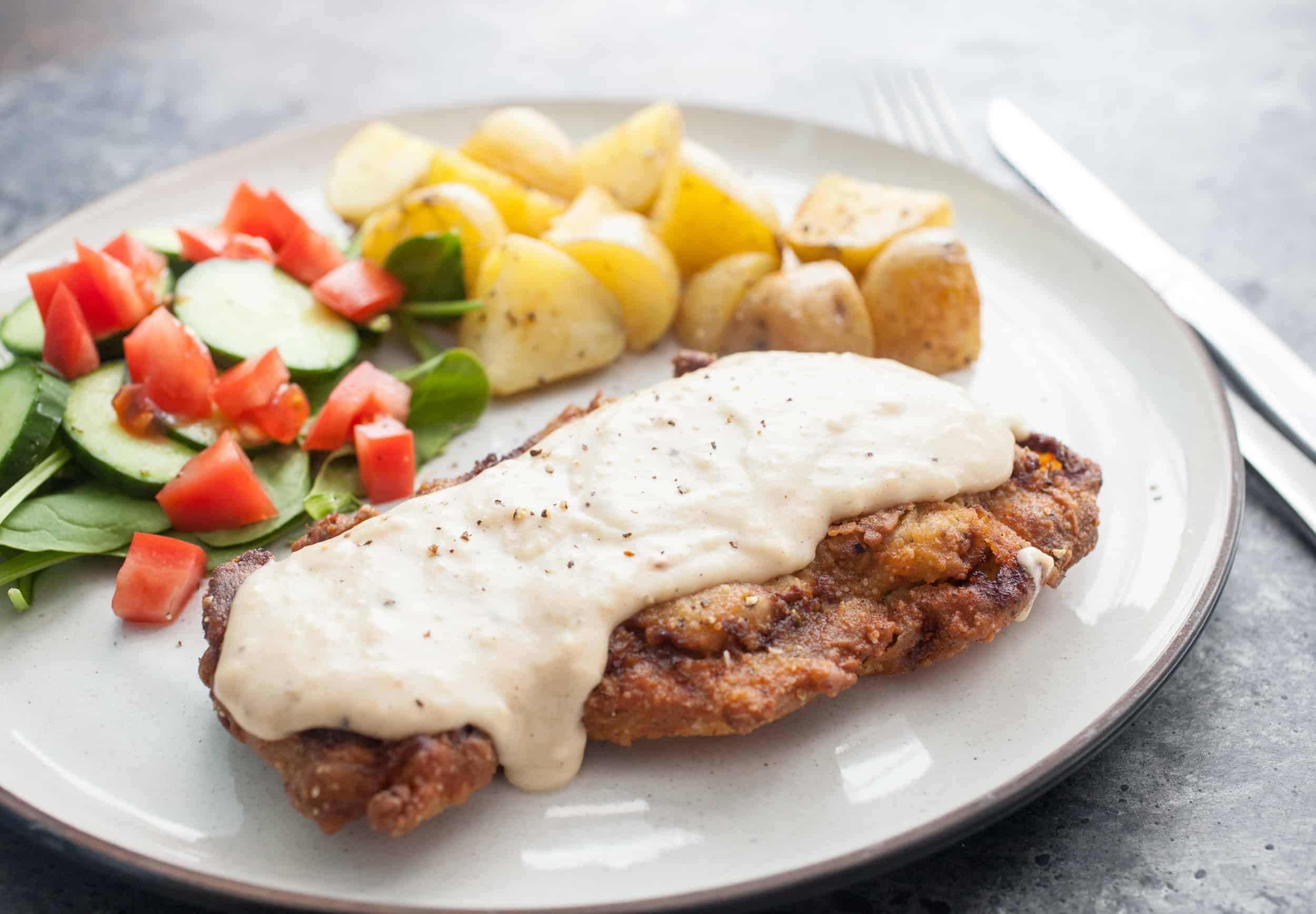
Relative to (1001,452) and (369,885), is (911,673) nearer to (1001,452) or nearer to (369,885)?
(1001,452)

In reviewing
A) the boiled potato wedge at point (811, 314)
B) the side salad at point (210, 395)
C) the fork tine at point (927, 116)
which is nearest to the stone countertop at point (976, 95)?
the fork tine at point (927, 116)

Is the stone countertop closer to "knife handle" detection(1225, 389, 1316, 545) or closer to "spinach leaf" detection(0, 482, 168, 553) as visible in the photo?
"knife handle" detection(1225, 389, 1316, 545)

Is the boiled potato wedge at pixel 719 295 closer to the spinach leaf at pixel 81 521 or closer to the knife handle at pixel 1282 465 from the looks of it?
the knife handle at pixel 1282 465

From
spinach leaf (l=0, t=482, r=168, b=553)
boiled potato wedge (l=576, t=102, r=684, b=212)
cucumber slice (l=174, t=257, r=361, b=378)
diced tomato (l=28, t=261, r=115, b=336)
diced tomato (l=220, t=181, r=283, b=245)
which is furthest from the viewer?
boiled potato wedge (l=576, t=102, r=684, b=212)

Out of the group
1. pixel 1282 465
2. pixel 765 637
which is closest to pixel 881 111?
pixel 1282 465

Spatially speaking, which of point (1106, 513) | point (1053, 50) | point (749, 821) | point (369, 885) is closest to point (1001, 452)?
point (1106, 513)

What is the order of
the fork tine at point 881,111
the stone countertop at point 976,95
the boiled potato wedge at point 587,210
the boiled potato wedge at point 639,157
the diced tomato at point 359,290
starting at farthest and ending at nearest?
the fork tine at point 881,111
the boiled potato wedge at point 639,157
the boiled potato wedge at point 587,210
the diced tomato at point 359,290
the stone countertop at point 976,95

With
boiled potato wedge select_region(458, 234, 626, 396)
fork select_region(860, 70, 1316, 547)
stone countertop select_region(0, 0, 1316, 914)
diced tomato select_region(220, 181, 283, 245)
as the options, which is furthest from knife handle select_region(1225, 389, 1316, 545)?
diced tomato select_region(220, 181, 283, 245)
